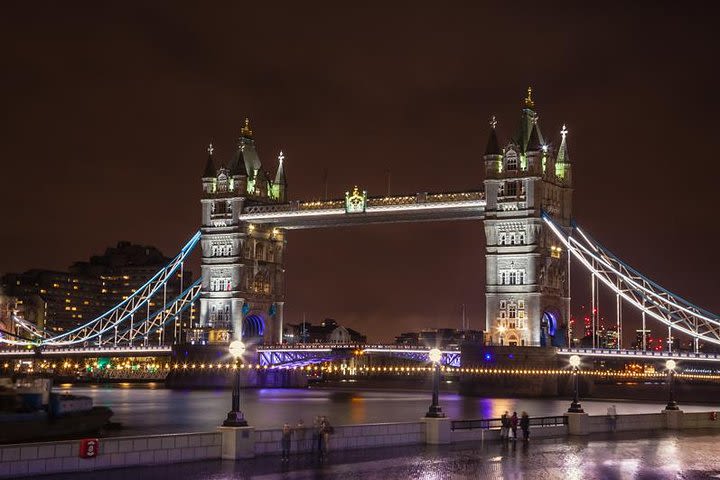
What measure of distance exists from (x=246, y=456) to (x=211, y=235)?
82.1 m

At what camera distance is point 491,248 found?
98.7 m

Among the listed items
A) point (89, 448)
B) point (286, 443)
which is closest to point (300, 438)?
point (286, 443)

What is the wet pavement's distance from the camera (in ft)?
106

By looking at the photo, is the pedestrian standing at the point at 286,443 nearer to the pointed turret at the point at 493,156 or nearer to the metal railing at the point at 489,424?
the metal railing at the point at 489,424

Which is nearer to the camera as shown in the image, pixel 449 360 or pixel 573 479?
pixel 573 479

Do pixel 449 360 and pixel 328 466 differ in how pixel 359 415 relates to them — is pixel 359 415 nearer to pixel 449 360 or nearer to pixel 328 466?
pixel 449 360

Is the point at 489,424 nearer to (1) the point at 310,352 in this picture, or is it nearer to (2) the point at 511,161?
(2) the point at 511,161

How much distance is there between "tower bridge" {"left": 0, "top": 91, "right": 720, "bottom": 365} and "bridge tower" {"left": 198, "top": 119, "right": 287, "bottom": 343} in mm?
111

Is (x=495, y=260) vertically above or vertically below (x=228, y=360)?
above

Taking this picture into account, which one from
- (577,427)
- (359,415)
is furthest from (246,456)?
(359,415)

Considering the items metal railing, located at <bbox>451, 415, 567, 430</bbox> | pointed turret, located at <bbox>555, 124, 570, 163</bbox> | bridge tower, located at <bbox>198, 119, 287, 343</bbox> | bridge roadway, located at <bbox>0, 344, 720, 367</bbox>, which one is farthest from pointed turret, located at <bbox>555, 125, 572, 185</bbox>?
metal railing, located at <bbox>451, 415, 567, 430</bbox>

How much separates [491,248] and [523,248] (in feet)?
9.37

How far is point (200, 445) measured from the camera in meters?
34.5

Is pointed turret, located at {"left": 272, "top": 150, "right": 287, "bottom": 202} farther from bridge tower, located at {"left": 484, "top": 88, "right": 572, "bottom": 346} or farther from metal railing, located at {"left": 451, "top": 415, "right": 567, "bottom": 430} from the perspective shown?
metal railing, located at {"left": 451, "top": 415, "right": 567, "bottom": 430}
